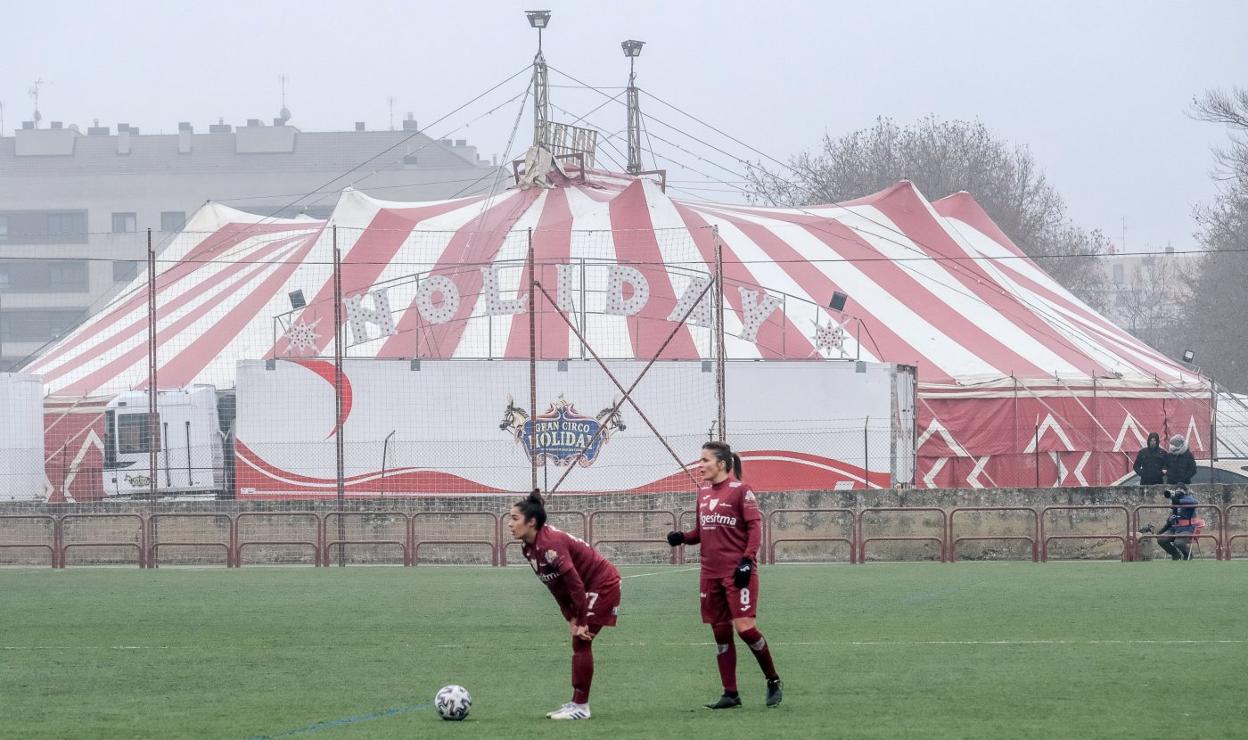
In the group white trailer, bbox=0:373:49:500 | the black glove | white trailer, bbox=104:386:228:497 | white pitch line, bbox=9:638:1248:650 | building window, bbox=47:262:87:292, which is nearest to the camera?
the black glove

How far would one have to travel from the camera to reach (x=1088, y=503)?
22141mm

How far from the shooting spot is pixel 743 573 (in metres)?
9.11

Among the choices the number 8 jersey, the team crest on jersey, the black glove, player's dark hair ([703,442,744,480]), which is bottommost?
the black glove

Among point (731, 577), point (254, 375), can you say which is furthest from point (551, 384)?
point (731, 577)

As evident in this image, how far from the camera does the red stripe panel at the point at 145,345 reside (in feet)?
100

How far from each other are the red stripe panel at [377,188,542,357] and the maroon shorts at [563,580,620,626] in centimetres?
1727

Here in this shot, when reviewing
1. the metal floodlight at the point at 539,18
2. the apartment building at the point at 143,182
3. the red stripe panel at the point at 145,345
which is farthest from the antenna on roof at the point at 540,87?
the apartment building at the point at 143,182

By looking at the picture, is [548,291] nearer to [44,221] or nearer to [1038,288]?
[1038,288]

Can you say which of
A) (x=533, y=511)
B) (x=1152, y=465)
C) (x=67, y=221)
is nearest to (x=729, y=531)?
(x=533, y=511)

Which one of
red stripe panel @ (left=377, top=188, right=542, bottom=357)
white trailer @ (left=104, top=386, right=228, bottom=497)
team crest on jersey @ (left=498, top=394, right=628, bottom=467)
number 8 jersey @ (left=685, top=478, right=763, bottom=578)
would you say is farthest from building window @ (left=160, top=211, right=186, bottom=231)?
number 8 jersey @ (left=685, top=478, right=763, bottom=578)

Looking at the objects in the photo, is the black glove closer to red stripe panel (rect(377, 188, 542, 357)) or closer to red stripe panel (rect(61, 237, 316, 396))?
red stripe panel (rect(377, 188, 542, 357))

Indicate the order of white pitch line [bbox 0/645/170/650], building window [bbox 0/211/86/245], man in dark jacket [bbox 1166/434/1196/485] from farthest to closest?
building window [bbox 0/211/86/245] → man in dark jacket [bbox 1166/434/1196/485] → white pitch line [bbox 0/645/170/650]

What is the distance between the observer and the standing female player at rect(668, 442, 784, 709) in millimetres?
9180

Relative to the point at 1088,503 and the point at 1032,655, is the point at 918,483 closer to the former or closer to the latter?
the point at 1088,503
